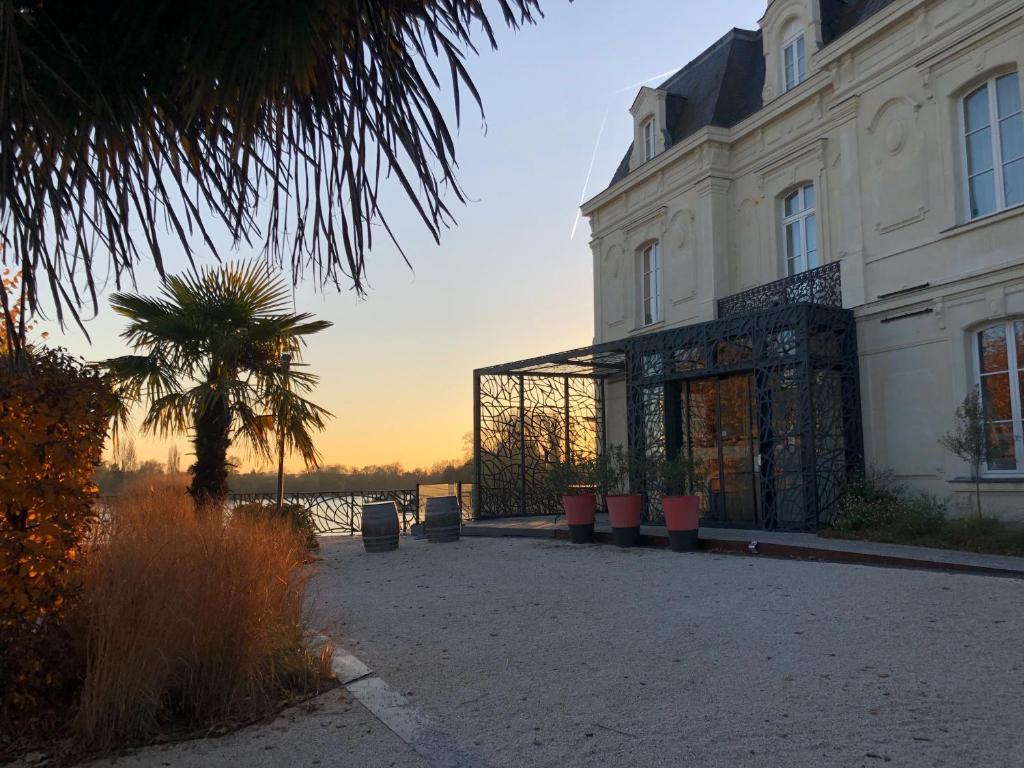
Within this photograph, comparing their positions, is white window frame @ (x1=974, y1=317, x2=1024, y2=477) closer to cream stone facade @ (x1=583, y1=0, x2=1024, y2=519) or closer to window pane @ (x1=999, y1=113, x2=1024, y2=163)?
cream stone facade @ (x1=583, y1=0, x2=1024, y2=519)

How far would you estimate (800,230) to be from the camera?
14828 mm

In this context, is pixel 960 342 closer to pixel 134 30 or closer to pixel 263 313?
pixel 263 313

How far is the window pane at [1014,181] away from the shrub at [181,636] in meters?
10.3

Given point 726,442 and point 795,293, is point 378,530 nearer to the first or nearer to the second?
point 726,442

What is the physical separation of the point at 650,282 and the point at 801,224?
4326mm

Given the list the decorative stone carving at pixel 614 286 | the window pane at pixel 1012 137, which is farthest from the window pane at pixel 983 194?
the decorative stone carving at pixel 614 286

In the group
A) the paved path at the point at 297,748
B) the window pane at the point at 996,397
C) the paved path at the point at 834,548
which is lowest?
the paved path at the point at 297,748

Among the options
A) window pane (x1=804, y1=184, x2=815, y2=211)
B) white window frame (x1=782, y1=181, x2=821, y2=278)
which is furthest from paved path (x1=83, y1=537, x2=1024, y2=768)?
window pane (x1=804, y1=184, x2=815, y2=211)

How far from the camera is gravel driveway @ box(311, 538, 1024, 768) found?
3801 millimetres

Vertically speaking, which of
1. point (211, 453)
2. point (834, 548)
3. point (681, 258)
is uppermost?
point (681, 258)

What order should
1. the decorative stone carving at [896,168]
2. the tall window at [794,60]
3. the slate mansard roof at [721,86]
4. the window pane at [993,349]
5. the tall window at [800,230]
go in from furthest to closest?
the slate mansard roof at [721,86]
the tall window at [794,60]
the tall window at [800,230]
the decorative stone carving at [896,168]
the window pane at [993,349]

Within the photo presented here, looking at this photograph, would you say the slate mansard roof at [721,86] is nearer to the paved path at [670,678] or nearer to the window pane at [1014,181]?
the window pane at [1014,181]

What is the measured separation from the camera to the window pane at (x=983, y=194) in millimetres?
11195

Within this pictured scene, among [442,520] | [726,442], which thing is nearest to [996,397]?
[726,442]
